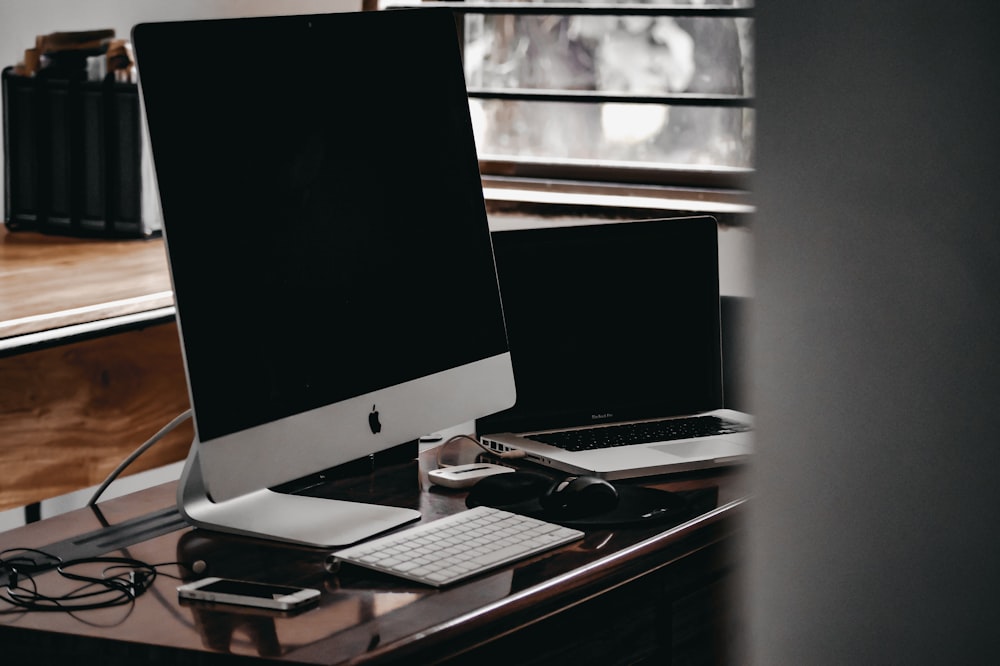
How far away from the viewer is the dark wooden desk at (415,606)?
3.10 ft

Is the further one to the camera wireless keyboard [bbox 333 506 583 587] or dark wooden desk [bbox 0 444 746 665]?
wireless keyboard [bbox 333 506 583 587]

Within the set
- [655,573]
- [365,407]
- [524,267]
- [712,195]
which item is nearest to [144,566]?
[365,407]

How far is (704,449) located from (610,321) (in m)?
0.24

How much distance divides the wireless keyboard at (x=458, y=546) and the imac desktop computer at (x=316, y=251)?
0.22 ft

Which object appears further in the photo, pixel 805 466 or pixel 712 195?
pixel 712 195

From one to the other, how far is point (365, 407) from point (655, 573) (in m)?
0.37

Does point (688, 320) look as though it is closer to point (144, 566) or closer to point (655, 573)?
point (655, 573)

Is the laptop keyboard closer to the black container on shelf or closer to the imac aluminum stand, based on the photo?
the imac aluminum stand

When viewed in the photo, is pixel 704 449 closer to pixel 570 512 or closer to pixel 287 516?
pixel 570 512

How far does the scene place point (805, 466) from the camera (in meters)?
0.25

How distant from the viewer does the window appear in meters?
2.87

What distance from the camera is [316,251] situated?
1.22m

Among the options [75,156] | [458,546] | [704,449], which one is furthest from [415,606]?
[75,156]

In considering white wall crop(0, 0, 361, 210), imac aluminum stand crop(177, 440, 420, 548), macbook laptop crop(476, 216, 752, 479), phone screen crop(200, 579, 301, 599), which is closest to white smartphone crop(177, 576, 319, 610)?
phone screen crop(200, 579, 301, 599)
